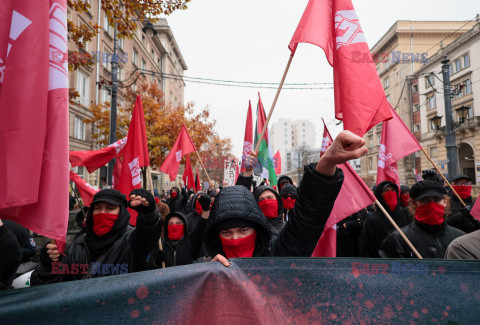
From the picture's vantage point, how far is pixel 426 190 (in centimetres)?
279

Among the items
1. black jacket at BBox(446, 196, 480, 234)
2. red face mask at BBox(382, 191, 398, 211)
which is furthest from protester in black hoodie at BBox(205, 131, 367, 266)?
black jacket at BBox(446, 196, 480, 234)

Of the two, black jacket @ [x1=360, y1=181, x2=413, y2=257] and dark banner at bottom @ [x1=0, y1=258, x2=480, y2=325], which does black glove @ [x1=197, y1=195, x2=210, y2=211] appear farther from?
dark banner at bottom @ [x1=0, y1=258, x2=480, y2=325]

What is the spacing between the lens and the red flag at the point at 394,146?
409cm

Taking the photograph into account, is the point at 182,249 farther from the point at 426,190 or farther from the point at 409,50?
the point at 409,50

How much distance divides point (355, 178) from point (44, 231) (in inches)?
89.9

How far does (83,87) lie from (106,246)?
1972 centimetres

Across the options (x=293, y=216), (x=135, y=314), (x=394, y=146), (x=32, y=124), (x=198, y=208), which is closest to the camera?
(x=135, y=314)

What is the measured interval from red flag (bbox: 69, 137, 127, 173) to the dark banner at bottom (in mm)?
4016

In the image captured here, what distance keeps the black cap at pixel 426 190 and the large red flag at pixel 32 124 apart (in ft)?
9.50

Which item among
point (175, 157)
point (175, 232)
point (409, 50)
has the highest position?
point (409, 50)

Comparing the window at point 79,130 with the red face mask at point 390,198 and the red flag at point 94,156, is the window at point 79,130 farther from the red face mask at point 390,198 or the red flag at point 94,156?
the red face mask at point 390,198

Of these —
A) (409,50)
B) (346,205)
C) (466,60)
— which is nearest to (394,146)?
(346,205)

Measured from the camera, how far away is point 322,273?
1.16 meters

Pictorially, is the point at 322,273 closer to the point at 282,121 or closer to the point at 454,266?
the point at 454,266
